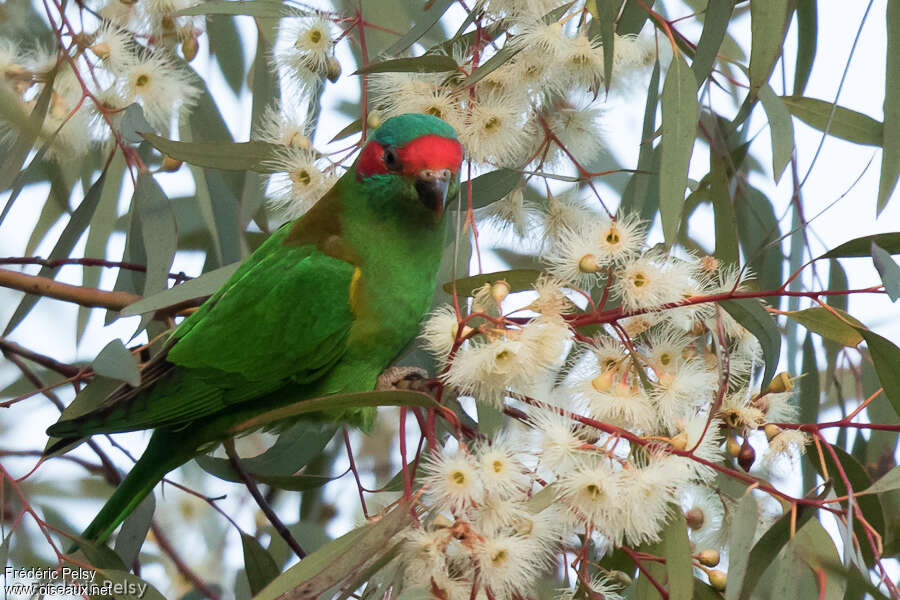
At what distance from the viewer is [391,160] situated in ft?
7.08

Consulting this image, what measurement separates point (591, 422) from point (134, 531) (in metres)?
1.17

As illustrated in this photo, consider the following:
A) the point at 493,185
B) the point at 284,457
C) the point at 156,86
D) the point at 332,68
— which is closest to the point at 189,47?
the point at 156,86

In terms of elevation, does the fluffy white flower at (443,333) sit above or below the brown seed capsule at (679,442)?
above

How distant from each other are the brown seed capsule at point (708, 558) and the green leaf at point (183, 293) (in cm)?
103

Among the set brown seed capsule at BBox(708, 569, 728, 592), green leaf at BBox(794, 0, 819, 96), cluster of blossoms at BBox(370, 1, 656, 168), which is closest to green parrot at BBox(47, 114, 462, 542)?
cluster of blossoms at BBox(370, 1, 656, 168)

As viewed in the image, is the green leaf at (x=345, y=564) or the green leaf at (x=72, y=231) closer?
the green leaf at (x=345, y=564)

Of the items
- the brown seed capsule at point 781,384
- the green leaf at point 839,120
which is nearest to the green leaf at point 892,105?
the green leaf at point 839,120

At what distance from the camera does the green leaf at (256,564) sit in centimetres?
221

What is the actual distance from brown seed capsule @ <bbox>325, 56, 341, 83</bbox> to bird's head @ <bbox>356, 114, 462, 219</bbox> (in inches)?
5.5

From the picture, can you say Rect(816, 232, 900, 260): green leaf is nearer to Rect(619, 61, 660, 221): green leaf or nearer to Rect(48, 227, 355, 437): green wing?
Rect(619, 61, 660, 221): green leaf

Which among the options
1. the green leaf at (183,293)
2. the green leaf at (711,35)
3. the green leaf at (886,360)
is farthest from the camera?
the green leaf at (183,293)

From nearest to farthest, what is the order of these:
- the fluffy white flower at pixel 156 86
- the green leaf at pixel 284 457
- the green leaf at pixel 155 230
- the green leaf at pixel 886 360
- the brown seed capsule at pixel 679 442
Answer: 1. the brown seed capsule at pixel 679 442
2. the green leaf at pixel 886 360
3. the green leaf at pixel 155 230
4. the fluffy white flower at pixel 156 86
5. the green leaf at pixel 284 457

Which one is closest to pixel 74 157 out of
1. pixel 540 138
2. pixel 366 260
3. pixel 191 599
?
pixel 366 260

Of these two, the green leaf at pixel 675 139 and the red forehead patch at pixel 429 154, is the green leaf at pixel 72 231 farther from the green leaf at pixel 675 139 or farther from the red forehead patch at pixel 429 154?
the green leaf at pixel 675 139
